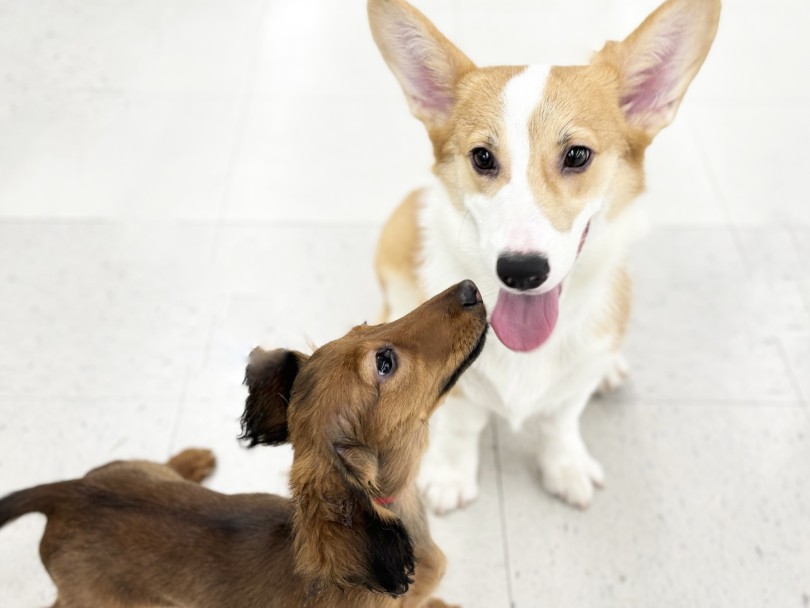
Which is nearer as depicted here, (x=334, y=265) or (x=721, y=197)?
(x=334, y=265)

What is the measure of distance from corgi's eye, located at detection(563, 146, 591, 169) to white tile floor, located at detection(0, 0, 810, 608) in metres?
0.28

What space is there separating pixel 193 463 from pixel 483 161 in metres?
1.13

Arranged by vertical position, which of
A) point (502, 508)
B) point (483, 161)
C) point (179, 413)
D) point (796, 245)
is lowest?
point (179, 413)

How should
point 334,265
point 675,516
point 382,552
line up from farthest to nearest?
point 334,265 < point 675,516 < point 382,552

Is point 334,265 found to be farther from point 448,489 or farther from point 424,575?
point 424,575

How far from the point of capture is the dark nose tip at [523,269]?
123 centimetres

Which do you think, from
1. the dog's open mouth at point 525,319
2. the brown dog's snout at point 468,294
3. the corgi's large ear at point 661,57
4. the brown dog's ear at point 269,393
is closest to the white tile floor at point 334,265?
the corgi's large ear at point 661,57

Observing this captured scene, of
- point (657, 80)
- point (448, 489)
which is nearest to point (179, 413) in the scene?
point (448, 489)

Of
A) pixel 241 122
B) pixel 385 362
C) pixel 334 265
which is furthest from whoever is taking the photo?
pixel 241 122

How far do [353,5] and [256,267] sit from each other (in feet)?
5.54

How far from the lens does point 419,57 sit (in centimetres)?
148

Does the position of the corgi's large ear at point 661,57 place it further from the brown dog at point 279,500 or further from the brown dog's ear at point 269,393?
the brown dog's ear at point 269,393

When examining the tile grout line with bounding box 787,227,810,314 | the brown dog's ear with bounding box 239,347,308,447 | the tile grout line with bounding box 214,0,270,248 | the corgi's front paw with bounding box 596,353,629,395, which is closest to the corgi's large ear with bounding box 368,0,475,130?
the brown dog's ear with bounding box 239,347,308,447

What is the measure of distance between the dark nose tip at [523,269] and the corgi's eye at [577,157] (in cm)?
22
